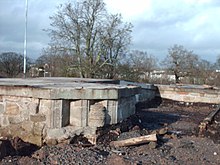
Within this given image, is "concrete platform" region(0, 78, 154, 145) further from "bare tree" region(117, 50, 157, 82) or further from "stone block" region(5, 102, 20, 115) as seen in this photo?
"bare tree" region(117, 50, 157, 82)

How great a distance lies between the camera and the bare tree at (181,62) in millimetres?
31609

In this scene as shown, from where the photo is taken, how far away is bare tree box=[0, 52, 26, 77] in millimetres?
25156

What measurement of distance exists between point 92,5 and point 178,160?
871 inches

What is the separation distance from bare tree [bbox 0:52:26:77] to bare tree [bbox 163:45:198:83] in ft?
47.2

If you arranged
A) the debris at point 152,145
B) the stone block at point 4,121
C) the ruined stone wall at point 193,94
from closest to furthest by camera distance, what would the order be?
the debris at point 152,145
the stone block at point 4,121
the ruined stone wall at point 193,94

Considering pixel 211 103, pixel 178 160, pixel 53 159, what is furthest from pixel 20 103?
pixel 211 103

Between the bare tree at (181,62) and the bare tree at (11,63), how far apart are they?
14376 mm

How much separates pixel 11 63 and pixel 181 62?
1752 cm

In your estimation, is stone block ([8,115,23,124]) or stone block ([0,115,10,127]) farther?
stone block ([0,115,10,127])

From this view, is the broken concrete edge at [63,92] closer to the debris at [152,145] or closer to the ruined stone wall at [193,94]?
the debris at [152,145]

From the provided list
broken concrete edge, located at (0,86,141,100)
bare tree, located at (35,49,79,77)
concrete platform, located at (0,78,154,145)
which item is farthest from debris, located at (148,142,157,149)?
bare tree, located at (35,49,79,77)

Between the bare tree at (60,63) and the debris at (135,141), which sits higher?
the bare tree at (60,63)

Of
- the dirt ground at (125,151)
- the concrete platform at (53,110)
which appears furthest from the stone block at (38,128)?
the dirt ground at (125,151)

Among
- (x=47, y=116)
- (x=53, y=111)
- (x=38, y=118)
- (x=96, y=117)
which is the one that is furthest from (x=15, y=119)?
(x=96, y=117)
